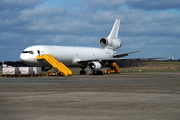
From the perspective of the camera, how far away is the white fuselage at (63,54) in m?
51.3

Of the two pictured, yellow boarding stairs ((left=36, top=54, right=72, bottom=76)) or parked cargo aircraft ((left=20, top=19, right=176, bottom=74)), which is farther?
parked cargo aircraft ((left=20, top=19, right=176, bottom=74))

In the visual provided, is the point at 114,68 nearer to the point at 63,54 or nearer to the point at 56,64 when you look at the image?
the point at 63,54

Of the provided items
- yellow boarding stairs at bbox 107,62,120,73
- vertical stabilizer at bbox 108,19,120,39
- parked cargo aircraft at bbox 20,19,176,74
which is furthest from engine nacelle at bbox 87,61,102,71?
vertical stabilizer at bbox 108,19,120,39

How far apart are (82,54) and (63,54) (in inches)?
210

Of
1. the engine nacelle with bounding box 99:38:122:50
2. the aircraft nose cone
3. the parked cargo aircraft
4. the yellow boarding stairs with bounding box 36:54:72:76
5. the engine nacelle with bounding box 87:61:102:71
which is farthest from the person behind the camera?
the engine nacelle with bounding box 99:38:122:50

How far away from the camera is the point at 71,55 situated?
185 feet

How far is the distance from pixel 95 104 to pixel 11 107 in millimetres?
3536

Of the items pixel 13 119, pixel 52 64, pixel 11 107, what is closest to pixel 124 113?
pixel 13 119

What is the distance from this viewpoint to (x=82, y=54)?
5928 cm

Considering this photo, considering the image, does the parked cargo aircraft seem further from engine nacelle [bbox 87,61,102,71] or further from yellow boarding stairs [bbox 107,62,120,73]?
yellow boarding stairs [bbox 107,62,120,73]

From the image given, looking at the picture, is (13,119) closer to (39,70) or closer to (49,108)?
(49,108)

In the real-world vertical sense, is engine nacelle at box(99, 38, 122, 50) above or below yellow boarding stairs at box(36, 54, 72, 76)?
above

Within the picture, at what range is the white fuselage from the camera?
5131 cm

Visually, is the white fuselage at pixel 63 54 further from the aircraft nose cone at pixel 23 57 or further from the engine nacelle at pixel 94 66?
the engine nacelle at pixel 94 66
